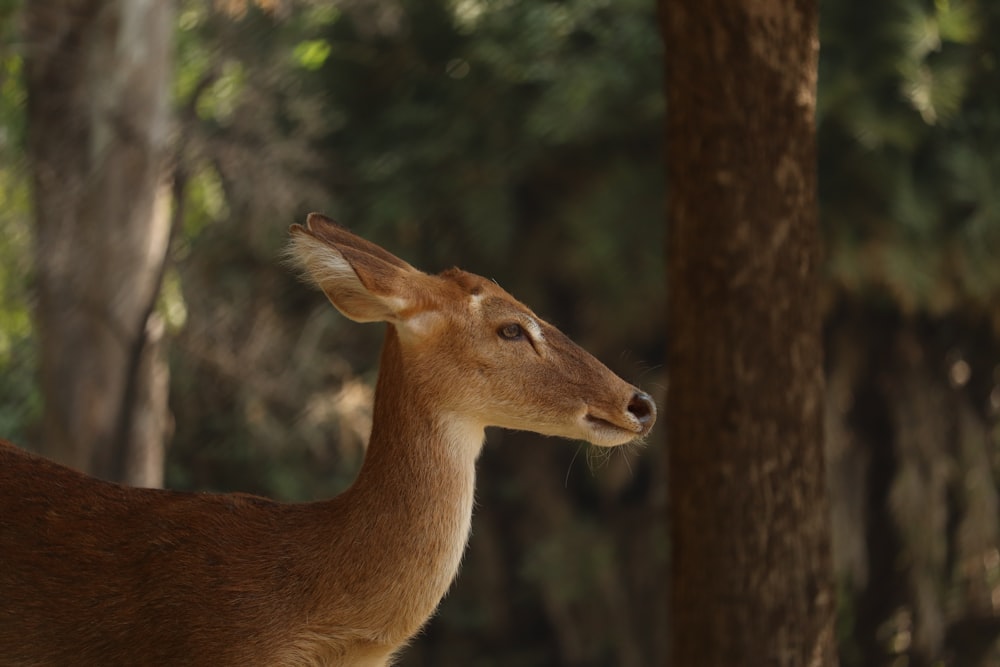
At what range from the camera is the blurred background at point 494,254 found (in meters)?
7.47

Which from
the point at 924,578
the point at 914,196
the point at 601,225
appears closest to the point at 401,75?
the point at 601,225

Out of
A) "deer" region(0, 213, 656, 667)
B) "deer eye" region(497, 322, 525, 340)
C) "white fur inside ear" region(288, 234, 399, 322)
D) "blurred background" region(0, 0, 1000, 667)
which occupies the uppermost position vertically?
"blurred background" region(0, 0, 1000, 667)

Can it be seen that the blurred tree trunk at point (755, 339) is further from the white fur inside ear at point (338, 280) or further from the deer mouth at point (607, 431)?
the white fur inside ear at point (338, 280)

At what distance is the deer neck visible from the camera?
139 inches

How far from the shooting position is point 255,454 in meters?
9.28

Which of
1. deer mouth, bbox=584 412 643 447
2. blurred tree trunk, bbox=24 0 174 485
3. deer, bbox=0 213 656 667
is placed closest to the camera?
deer, bbox=0 213 656 667

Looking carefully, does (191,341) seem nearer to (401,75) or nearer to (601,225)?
(401,75)

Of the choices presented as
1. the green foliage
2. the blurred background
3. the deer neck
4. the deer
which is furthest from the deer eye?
the green foliage

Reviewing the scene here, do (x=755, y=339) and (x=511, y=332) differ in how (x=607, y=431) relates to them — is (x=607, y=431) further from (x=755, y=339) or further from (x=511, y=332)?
(x=755, y=339)

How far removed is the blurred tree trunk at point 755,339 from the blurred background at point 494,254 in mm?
2947

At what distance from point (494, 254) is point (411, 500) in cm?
507

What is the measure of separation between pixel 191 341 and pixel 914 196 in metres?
4.67

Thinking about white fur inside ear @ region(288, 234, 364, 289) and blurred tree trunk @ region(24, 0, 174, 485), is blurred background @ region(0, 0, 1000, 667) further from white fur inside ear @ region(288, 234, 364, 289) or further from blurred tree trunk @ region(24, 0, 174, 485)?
white fur inside ear @ region(288, 234, 364, 289)

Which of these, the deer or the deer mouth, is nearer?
the deer
